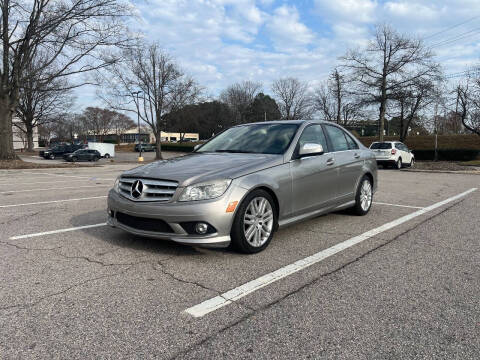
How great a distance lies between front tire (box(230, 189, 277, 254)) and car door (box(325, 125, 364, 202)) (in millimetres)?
1734

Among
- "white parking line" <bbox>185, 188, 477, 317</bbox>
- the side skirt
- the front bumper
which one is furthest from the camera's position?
the side skirt

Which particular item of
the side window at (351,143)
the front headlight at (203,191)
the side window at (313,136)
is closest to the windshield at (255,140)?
the side window at (313,136)

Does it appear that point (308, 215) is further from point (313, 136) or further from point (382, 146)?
point (382, 146)

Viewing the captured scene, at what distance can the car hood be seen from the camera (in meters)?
3.76

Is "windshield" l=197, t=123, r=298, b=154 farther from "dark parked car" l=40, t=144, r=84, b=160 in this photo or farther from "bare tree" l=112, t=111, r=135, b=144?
"bare tree" l=112, t=111, r=135, b=144

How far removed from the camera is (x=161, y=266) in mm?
3617

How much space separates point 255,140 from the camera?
5004 mm

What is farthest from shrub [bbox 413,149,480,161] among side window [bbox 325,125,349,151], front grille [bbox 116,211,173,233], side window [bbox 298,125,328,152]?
front grille [bbox 116,211,173,233]

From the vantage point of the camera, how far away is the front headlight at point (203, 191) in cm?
364

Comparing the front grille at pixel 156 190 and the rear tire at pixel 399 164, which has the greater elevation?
the front grille at pixel 156 190

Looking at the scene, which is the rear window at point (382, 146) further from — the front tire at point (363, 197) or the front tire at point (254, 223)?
the front tire at point (254, 223)

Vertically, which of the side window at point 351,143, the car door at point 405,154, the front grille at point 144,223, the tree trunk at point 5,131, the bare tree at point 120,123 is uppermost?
the bare tree at point 120,123

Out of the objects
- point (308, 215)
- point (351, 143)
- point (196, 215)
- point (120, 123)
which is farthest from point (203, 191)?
point (120, 123)

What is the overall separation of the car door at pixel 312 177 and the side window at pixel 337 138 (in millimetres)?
242
